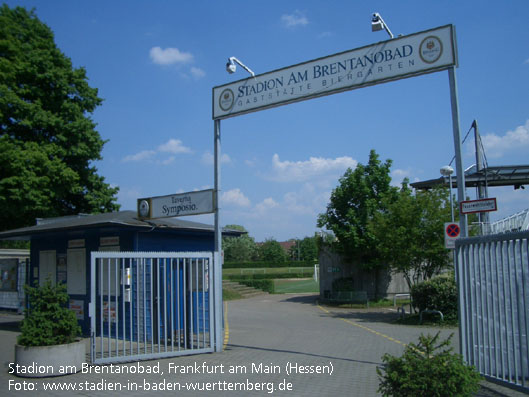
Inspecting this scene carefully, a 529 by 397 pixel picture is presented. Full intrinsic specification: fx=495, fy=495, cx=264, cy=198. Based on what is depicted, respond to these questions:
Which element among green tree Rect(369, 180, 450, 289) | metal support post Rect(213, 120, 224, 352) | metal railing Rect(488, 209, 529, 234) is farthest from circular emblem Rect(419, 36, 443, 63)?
green tree Rect(369, 180, 450, 289)

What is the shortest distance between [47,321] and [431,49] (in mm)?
8552

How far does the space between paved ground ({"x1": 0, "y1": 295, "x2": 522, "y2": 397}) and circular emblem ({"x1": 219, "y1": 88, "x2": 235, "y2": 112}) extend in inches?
225

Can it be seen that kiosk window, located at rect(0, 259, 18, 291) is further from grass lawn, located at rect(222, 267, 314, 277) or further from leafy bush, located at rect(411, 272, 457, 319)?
grass lawn, located at rect(222, 267, 314, 277)

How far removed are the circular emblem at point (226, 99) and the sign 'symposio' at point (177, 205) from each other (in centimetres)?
213

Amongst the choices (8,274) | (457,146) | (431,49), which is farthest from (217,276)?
(8,274)

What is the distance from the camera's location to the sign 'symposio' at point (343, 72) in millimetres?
9133

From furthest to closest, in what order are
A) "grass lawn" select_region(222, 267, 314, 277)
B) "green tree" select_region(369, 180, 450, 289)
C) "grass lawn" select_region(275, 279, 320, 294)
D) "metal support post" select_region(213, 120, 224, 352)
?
"grass lawn" select_region(222, 267, 314, 277)
"grass lawn" select_region(275, 279, 320, 294)
"green tree" select_region(369, 180, 450, 289)
"metal support post" select_region(213, 120, 224, 352)

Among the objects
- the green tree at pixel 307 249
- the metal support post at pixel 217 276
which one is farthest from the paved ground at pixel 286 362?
the green tree at pixel 307 249

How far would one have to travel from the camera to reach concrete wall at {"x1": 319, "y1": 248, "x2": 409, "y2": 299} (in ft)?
89.2

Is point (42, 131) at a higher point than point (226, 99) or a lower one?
higher

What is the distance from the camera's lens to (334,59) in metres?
10.3

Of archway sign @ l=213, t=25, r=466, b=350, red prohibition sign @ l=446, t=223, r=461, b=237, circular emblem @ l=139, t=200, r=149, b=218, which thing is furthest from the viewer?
circular emblem @ l=139, t=200, r=149, b=218

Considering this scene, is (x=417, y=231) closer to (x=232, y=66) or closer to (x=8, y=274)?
(x=232, y=66)

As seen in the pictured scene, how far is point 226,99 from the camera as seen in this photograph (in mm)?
12016
